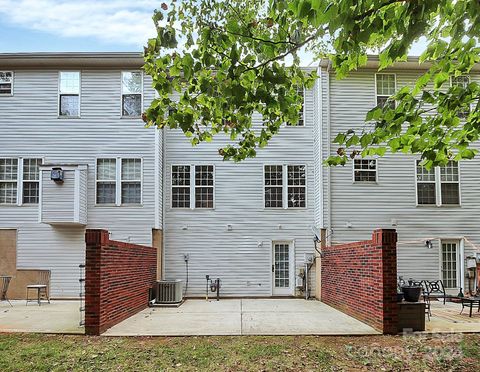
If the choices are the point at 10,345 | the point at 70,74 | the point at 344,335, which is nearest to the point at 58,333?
the point at 10,345

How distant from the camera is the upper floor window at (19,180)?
1552 centimetres

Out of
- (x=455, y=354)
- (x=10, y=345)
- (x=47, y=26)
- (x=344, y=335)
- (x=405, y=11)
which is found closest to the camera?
(x=405, y=11)

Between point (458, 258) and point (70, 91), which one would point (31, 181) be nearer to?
point (70, 91)

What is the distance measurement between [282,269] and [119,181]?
613cm

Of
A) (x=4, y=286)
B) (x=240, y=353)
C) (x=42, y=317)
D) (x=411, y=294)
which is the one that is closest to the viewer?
(x=240, y=353)

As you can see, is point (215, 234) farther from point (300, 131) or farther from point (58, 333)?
point (58, 333)

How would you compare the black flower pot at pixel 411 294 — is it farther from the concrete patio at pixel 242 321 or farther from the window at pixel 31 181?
the window at pixel 31 181

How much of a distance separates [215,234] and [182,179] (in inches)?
85.6

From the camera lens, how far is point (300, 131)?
16375 millimetres

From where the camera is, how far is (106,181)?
51.3 feet

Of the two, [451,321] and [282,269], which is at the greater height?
[282,269]

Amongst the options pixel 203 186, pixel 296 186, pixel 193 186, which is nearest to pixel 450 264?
pixel 296 186

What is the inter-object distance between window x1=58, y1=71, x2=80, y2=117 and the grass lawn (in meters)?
8.92

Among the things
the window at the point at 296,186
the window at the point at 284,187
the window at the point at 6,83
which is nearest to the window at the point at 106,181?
the window at the point at 6,83
